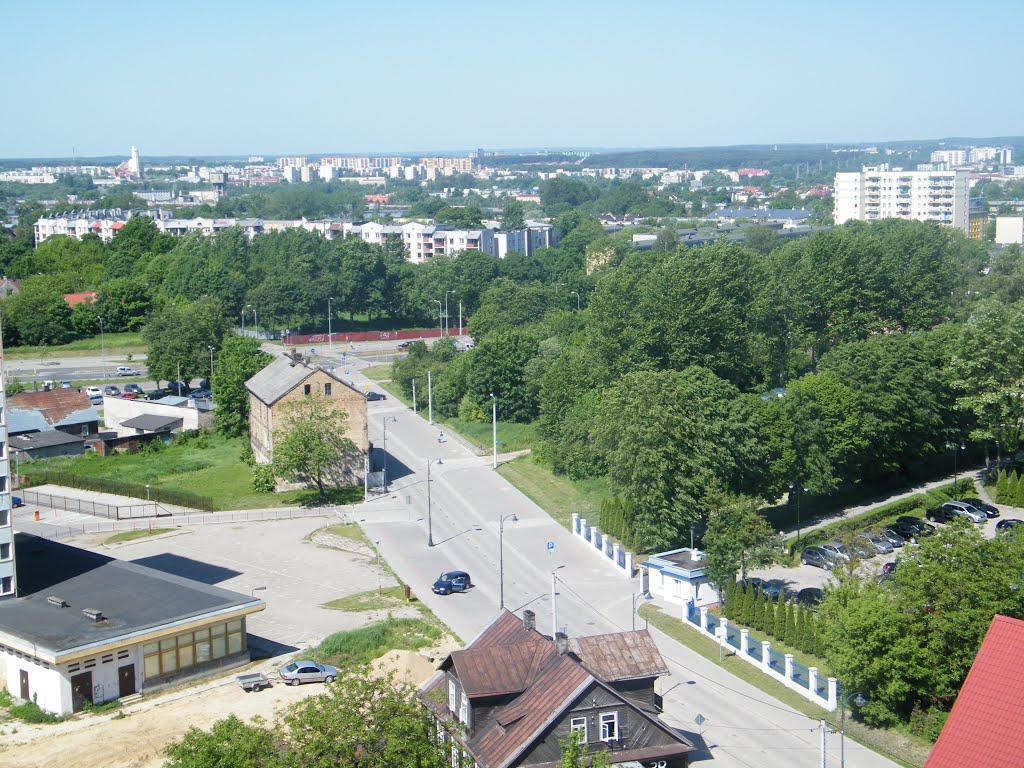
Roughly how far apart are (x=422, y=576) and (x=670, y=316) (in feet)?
60.9

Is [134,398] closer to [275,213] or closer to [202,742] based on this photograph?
[202,742]

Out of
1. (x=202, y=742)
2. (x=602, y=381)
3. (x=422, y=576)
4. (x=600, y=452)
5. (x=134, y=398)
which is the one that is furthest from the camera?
(x=134, y=398)

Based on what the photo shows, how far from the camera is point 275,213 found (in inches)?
7677

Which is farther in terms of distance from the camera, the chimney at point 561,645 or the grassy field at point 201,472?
the grassy field at point 201,472

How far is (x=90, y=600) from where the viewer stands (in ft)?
106

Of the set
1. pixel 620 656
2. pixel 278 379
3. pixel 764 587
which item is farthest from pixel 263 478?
pixel 620 656

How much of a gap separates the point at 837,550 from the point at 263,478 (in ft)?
79.4

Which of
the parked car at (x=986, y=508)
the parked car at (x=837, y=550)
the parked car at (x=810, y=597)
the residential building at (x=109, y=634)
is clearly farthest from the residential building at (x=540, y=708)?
the parked car at (x=986, y=508)

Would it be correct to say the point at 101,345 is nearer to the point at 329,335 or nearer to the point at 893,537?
the point at 329,335

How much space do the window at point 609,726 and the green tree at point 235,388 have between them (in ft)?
137

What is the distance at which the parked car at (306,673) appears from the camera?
30.6 metres

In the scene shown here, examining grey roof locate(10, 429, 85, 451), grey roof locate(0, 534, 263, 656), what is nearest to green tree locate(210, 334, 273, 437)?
grey roof locate(10, 429, 85, 451)

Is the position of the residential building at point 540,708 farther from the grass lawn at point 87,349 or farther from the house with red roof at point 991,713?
the grass lawn at point 87,349

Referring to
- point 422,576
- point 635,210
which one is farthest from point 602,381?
point 635,210
